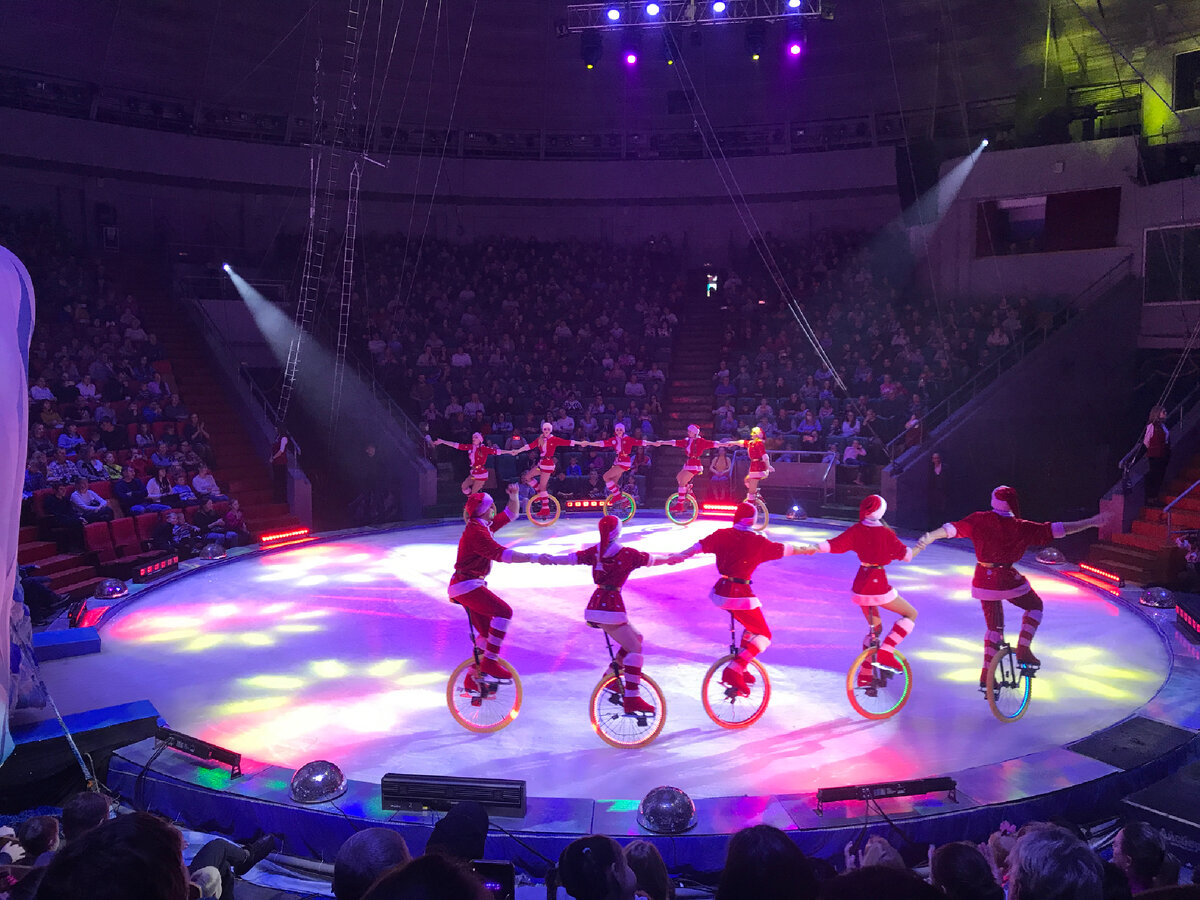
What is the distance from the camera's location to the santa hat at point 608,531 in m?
6.86

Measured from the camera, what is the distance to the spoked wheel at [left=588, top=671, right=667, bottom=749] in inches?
272

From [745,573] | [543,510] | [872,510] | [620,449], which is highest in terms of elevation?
[872,510]

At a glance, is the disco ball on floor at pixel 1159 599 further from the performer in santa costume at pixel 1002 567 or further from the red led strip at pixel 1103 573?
the performer in santa costume at pixel 1002 567

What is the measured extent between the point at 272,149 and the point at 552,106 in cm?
722

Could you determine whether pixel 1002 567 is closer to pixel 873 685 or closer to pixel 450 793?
pixel 873 685

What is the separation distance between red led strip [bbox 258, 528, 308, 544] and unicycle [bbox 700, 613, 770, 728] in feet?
30.4

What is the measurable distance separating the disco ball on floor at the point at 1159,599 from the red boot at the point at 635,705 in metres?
6.87

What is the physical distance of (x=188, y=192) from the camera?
22750mm

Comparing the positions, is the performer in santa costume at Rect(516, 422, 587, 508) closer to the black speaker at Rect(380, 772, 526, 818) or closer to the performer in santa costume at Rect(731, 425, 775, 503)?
the performer in santa costume at Rect(731, 425, 775, 503)

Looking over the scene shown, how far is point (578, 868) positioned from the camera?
301 cm

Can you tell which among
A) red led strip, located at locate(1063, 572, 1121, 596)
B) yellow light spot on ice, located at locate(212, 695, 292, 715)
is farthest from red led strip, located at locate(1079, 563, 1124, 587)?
yellow light spot on ice, located at locate(212, 695, 292, 715)

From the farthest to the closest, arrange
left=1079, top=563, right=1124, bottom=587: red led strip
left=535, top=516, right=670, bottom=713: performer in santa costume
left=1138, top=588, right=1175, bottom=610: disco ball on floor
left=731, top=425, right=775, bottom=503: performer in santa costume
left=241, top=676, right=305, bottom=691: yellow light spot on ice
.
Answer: left=731, top=425, right=775, bottom=503: performer in santa costume → left=1079, top=563, right=1124, bottom=587: red led strip → left=1138, top=588, right=1175, bottom=610: disco ball on floor → left=241, top=676, right=305, bottom=691: yellow light spot on ice → left=535, top=516, right=670, bottom=713: performer in santa costume

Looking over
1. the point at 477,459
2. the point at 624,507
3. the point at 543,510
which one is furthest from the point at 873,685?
the point at 543,510

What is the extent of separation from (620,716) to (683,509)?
9235mm
